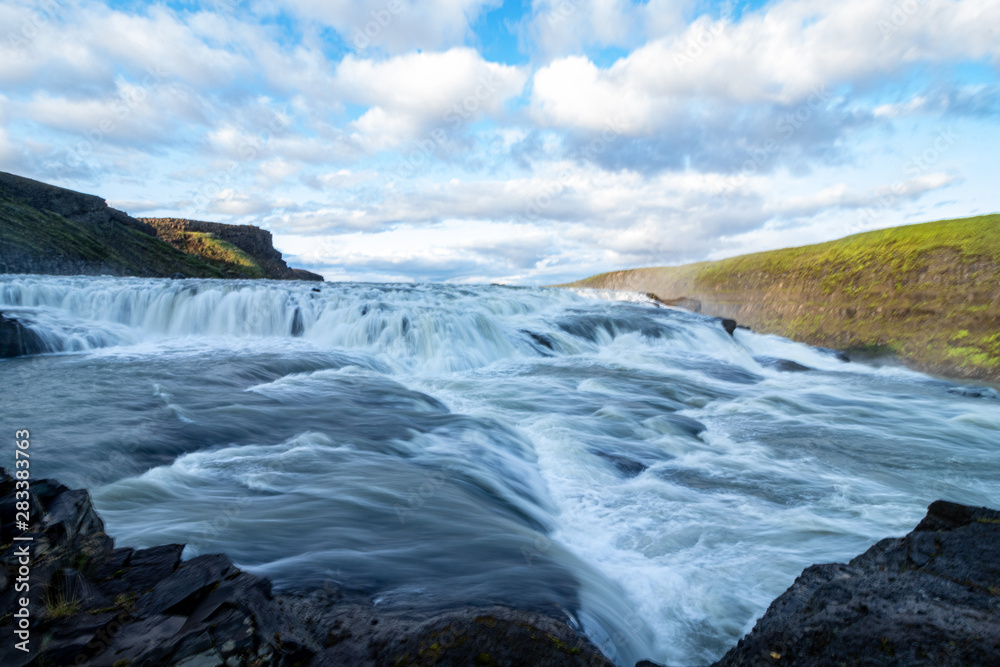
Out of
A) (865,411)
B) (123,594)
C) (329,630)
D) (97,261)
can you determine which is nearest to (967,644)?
(329,630)

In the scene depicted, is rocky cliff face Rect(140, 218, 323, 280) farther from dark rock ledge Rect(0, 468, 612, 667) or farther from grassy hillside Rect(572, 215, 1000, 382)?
dark rock ledge Rect(0, 468, 612, 667)

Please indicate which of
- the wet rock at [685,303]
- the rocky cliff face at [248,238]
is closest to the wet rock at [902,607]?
the wet rock at [685,303]

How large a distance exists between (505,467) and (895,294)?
23.9 meters

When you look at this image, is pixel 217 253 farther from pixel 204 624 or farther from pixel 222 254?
pixel 204 624

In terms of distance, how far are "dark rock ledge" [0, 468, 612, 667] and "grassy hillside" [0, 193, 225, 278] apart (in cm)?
4745

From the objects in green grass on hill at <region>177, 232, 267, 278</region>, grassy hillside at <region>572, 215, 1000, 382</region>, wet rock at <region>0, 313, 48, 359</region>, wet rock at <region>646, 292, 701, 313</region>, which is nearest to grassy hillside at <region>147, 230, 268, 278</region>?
green grass on hill at <region>177, 232, 267, 278</region>

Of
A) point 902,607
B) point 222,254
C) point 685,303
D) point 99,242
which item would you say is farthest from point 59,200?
point 902,607

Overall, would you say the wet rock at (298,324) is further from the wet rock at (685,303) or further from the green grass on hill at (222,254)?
the green grass on hill at (222,254)

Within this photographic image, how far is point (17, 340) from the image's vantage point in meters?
12.9

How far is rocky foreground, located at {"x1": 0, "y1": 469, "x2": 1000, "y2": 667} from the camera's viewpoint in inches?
86.7

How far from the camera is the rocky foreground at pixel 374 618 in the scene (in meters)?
2.20

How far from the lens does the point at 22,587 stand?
2520 millimetres

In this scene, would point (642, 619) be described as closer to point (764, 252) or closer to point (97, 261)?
point (764, 252)

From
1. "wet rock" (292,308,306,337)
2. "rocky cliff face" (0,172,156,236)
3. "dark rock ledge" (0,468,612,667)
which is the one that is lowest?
"dark rock ledge" (0,468,612,667)
